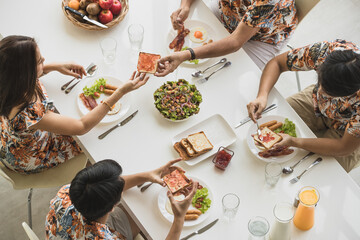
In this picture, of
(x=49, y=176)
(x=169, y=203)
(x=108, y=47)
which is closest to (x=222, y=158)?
(x=169, y=203)

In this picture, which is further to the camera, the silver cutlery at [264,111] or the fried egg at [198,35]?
the fried egg at [198,35]

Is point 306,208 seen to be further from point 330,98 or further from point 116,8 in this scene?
point 116,8

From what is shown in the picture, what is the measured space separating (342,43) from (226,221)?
1137 millimetres

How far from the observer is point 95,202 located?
1804mm

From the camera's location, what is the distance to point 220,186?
2.18m

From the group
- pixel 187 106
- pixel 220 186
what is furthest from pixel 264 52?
pixel 220 186

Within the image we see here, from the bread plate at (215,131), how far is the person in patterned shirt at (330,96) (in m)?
0.15

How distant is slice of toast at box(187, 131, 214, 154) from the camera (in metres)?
2.23

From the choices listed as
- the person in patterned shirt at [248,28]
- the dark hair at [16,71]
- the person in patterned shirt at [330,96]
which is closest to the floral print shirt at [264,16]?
the person in patterned shirt at [248,28]

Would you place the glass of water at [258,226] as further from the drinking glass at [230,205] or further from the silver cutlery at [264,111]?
the silver cutlery at [264,111]

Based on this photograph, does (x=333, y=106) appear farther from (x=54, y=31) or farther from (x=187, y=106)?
(x=54, y=31)

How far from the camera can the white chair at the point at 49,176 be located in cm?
252

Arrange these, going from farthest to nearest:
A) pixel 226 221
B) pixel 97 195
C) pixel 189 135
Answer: pixel 189 135 < pixel 226 221 < pixel 97 195

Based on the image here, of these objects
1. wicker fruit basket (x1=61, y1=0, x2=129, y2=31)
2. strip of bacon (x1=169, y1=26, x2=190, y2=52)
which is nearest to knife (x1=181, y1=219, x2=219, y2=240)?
strip of bacon (x1=169, y1=26, x2=190, y2=52)
